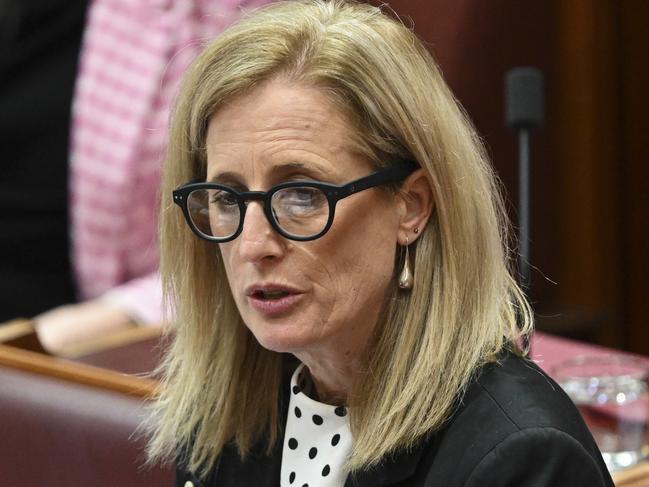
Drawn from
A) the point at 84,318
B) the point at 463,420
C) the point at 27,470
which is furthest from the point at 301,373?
the point at 84,318

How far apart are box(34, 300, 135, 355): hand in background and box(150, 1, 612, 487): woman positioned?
874 mm

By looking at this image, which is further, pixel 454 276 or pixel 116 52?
pixel 116 52

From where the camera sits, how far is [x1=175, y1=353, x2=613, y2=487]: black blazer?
3.51ft

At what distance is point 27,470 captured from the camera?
158 centimetres

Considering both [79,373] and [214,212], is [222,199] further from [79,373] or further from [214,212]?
[79,373]

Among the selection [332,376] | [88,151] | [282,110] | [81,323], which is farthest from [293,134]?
[88,151]

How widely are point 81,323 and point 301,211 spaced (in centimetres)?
104

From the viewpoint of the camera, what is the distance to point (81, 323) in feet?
6.84

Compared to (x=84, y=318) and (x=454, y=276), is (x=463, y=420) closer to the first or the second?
(x=454, y=276)

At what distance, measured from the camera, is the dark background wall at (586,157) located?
2.62 m

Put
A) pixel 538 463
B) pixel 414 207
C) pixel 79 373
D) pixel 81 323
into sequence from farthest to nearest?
pixel 81 323, pixel 79 373, pixel 414 207, pixel 538 463

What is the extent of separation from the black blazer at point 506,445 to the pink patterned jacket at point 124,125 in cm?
106

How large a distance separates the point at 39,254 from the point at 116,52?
0.40 metres

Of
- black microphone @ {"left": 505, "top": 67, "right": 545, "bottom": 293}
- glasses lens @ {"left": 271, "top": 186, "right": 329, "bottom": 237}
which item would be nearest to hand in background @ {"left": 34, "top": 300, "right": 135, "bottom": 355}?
black microphone @ {"left": 505, "top": 67, "right": 545, "bottom": 293}
